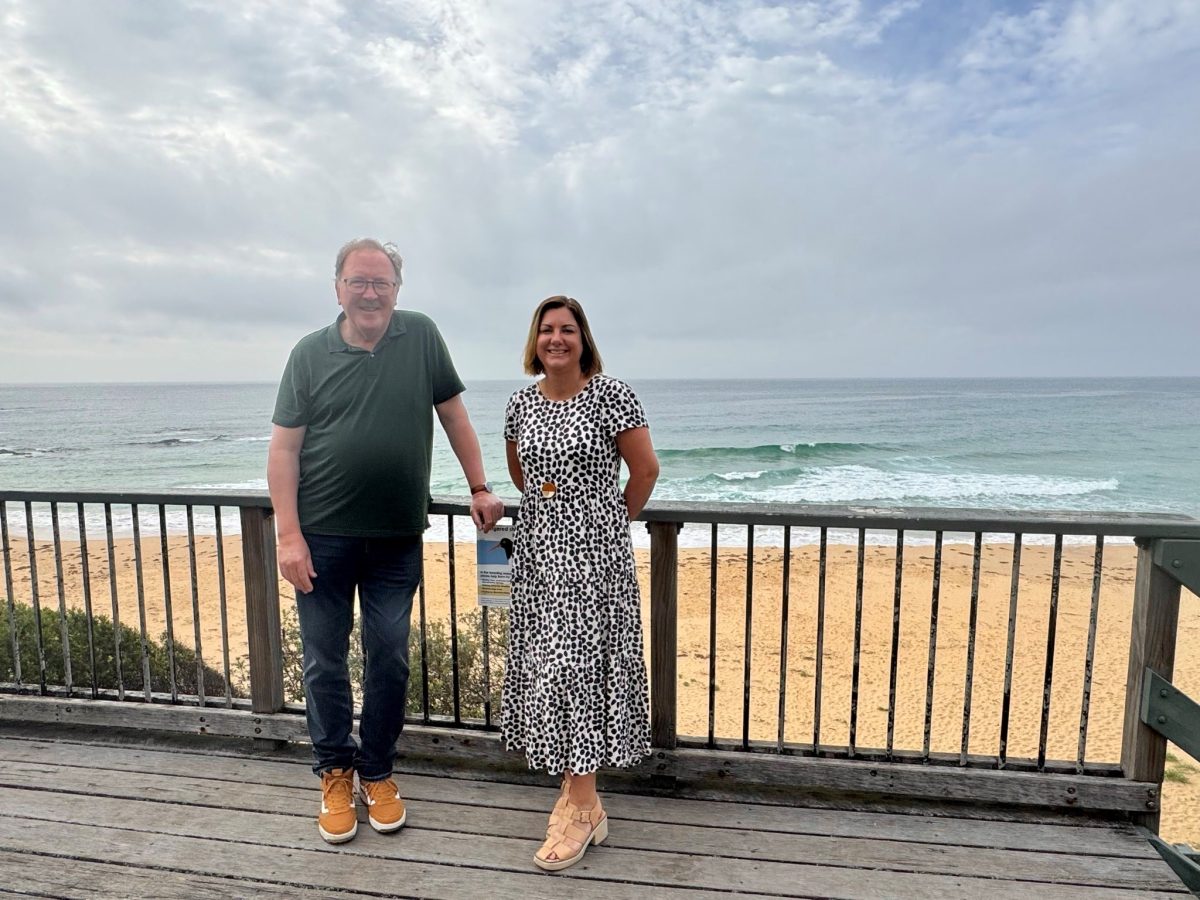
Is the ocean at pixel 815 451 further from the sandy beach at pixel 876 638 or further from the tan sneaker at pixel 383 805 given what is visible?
the tan sneaker at pixel 383 805

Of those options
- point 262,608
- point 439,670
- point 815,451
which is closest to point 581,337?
point 262,608

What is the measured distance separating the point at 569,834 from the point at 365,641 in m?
0.83

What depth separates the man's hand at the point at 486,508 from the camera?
2047 mm

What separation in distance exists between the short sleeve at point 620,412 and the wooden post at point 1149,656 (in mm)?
1599

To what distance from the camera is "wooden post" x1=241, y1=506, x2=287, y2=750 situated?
2.40m

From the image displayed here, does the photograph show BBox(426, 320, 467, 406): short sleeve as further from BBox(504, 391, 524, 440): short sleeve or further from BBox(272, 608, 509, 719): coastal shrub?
BBox(272, 608, 509, 719): coastal shrub

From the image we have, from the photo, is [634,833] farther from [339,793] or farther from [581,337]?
[581,337]

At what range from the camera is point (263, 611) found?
244 cm

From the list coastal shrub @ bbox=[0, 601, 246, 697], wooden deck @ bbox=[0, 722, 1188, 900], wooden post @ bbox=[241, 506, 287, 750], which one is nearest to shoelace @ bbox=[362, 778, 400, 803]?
wooden deck @ bbox=[0, 722, 1188, 900]

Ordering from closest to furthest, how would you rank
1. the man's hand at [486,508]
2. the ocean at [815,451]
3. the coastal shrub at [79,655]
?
the man's hand at [486,508] → the coastal shrub at [79,655] → the ocean at [815,451]

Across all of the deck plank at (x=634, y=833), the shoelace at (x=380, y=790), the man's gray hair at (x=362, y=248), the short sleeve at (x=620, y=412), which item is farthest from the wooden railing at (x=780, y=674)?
the man's gray hair at (x=362, y=248)

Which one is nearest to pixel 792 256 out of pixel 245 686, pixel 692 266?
pixel 692 266

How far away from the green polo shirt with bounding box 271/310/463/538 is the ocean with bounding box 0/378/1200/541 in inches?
284

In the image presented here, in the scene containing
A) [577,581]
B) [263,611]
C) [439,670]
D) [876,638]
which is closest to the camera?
[577,581]
